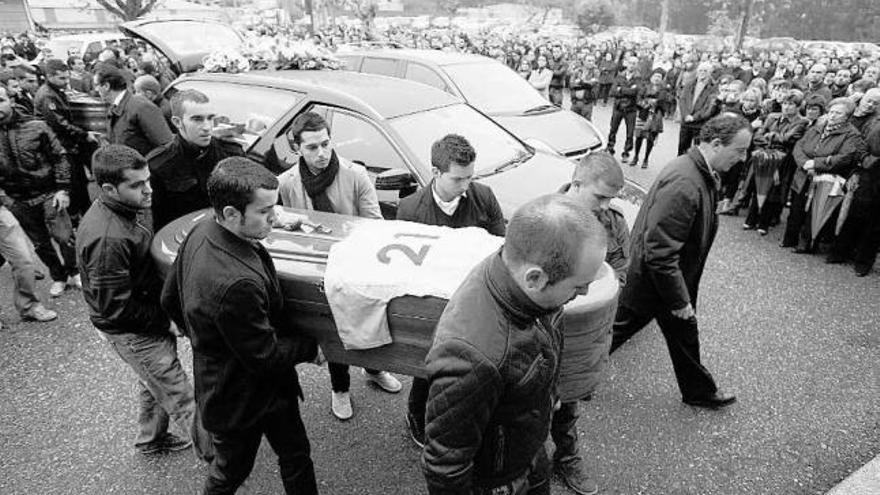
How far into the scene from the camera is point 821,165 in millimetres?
5504

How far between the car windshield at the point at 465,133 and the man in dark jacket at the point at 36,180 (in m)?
2.66

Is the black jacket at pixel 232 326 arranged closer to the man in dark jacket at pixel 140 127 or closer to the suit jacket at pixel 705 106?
the man in dark jacket at pixel 140 127

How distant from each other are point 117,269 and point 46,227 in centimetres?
282

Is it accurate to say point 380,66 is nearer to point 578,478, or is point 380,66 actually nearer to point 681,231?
point 681,231

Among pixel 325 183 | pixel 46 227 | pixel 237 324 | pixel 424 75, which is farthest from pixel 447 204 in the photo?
pixel 424 75

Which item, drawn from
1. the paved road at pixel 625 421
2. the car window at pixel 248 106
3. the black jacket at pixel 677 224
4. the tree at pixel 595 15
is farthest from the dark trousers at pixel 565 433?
the tree at pixel 595 15

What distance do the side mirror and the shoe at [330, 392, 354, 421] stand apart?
1.38m

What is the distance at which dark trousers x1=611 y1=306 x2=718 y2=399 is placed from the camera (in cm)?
313

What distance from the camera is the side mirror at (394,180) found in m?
3.75

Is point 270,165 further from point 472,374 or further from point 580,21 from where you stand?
point 580,21

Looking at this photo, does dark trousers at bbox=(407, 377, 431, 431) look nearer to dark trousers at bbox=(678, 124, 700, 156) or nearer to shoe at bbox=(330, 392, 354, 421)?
shoe at bbox=(330, 392, 354, 421)

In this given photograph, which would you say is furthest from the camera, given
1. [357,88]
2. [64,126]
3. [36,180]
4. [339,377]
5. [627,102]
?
[627,102]

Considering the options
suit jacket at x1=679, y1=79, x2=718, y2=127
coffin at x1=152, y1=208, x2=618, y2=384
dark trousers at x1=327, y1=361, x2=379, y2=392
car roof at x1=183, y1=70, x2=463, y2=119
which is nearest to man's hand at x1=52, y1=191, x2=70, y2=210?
car roof at x1=183, y1=70, x2=463, y2=119

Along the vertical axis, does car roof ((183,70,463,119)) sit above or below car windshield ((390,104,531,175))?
above
